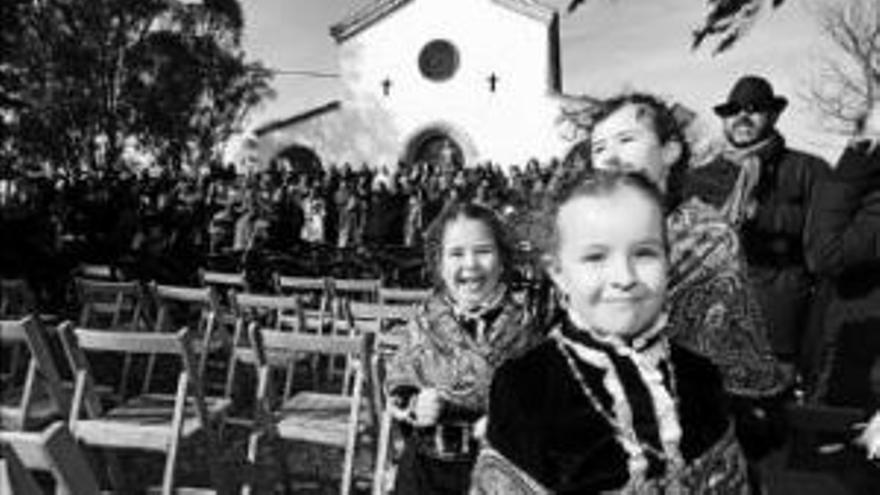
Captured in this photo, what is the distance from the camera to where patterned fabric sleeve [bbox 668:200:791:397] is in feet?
8.50

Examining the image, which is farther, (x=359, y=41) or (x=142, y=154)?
(x=359, y=41)

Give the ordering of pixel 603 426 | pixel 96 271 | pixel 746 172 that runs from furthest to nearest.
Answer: pixel 96 271, pixel 746 172, pixel 603 426

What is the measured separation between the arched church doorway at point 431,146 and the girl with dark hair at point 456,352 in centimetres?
3679

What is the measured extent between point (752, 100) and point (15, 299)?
5.25 meters

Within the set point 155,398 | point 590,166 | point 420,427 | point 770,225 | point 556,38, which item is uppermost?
point 556,38

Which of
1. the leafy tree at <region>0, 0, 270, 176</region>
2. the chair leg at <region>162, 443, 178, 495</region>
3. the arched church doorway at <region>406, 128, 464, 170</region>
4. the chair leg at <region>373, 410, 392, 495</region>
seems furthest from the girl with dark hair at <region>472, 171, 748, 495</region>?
the arched church doorway at <region>406, 128, 464, 170</region>

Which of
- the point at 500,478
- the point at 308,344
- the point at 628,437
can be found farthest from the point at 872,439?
the point at 308,344

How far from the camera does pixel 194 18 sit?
3875 cm

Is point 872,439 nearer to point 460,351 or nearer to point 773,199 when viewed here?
point 460,351

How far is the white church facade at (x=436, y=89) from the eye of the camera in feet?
133

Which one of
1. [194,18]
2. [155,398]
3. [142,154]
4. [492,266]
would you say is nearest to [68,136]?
[142,154]

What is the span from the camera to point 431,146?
136 ft

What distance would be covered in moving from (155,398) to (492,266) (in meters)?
3.34

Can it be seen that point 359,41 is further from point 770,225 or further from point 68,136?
point 770,225
